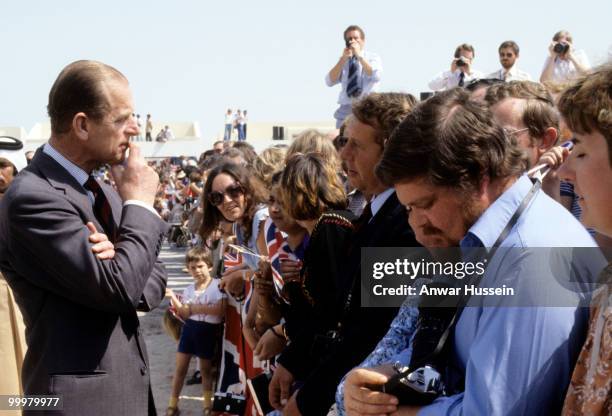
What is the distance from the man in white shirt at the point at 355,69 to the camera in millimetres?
8422

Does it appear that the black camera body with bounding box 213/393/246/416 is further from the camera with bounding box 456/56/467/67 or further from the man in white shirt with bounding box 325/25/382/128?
the camera with bounding box 456/56/467/67

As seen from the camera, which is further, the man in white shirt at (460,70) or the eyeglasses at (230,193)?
the man in white shirt at (460,70)

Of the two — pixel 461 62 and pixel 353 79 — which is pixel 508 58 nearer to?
pixel 461 62

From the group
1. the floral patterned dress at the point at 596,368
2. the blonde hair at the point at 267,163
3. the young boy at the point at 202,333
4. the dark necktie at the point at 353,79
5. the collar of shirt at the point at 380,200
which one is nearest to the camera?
the floral patterned dress at the point at 596,368

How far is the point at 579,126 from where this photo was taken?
5.58 feet

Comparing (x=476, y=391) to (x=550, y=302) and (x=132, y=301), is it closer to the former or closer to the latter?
(x=550, y=302)

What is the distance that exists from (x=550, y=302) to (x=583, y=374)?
176mm

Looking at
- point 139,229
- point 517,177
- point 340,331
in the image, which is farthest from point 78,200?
point 517,177

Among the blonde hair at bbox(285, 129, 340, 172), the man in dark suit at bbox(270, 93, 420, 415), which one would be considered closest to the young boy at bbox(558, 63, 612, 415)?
the man in dark suit at bbox(270, 93, 420, 415)

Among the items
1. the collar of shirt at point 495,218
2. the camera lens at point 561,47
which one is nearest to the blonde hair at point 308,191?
the collar of shirt at point 495,218

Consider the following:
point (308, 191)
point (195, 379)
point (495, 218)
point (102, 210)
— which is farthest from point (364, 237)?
point (195, 379)

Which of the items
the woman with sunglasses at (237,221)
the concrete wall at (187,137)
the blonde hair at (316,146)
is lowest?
the concrete wall at (187,137)

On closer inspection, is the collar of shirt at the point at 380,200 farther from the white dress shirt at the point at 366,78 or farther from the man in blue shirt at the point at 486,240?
the white dress shirt at the point at 366,78

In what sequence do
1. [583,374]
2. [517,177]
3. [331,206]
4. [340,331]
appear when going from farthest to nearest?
[331,206] < [340,331] < [517,177] < [583,374]
